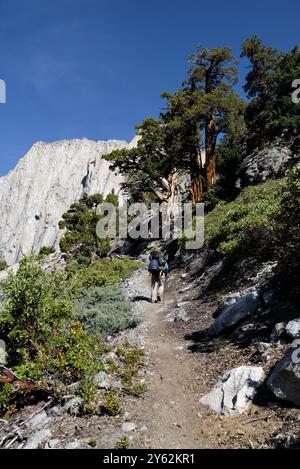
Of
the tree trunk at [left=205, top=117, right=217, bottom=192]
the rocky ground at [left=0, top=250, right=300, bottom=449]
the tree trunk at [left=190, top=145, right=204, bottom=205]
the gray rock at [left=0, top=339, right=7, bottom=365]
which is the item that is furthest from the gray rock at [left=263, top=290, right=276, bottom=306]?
the tree trunk at [left=190, top=145, right=204, bottom=205]

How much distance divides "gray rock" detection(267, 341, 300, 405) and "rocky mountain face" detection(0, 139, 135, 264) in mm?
109374

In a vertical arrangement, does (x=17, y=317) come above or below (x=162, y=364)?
above

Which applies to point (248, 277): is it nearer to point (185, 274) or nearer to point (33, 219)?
point (185, 274)

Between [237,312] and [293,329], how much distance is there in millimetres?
2116

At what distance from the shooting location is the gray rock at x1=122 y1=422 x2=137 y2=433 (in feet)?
18.4

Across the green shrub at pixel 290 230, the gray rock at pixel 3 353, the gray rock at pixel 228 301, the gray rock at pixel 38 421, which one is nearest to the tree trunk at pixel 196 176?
the gray rock at pixel 228 301

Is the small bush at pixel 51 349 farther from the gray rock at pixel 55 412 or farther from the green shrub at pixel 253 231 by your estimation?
the green shrub at pixel 253 231

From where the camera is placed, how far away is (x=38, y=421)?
6.30 meters

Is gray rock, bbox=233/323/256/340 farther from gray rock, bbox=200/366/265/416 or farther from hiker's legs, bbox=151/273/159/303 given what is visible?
hiker's legs, bbox=151/273/159/303

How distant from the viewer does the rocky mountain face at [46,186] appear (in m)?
118

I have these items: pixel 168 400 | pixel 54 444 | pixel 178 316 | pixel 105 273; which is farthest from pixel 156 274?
pixel 54 444

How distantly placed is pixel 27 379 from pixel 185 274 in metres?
10.7
